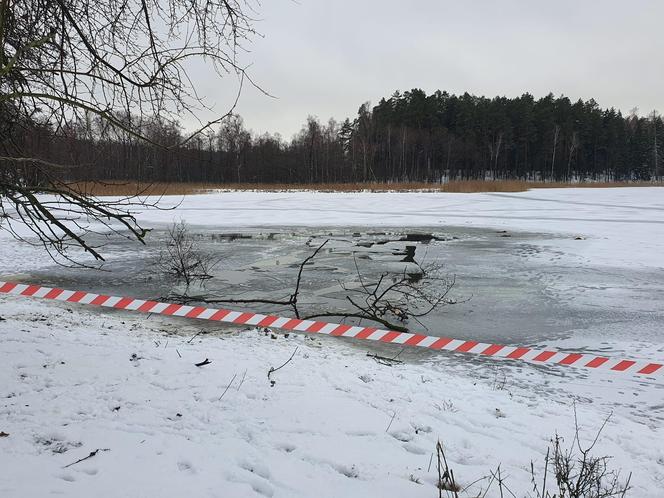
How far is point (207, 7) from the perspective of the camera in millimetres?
4117

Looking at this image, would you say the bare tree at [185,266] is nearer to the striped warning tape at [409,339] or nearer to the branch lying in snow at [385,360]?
the striped warning tape at [409,339]

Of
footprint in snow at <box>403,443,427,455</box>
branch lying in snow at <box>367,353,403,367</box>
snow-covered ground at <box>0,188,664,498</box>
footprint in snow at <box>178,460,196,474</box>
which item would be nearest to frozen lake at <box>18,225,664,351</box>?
snow-covered ground at <box>0,188,664,498</box>

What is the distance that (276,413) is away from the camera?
3873 mm

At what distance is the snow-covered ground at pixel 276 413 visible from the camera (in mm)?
2998

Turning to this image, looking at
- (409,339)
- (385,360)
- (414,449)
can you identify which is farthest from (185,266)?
(414,449)

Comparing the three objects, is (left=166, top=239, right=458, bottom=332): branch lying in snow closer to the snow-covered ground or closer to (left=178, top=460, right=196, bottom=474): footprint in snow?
the snow-covered ground

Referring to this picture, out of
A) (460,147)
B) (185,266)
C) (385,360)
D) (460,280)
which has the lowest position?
(385,360)

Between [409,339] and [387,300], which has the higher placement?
[409,339]

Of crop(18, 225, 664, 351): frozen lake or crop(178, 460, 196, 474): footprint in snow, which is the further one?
crop(18, 225, 664, 351): frozen lake

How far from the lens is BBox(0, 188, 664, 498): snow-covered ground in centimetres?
300

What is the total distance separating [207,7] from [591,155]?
93.6 metres

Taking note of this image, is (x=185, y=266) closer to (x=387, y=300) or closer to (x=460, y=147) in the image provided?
(x=387, y=300)

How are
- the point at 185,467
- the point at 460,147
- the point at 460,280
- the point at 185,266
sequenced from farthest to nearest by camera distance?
the point at 460,147
the point at 185,266
the point at 460,280
the point at 185,467

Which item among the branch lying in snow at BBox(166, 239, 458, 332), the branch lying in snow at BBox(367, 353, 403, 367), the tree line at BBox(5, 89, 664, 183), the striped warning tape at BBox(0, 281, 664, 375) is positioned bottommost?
the branch lying in snow at BBox(367, 353, 403, 367)
